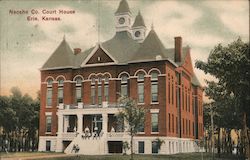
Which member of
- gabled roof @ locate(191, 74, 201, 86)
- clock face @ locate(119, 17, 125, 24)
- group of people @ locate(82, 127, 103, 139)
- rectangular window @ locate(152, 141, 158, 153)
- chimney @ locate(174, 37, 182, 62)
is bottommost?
rectangular window @ locate(152, 141, 158, 153)

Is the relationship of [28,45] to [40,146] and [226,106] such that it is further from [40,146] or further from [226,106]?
[226,106]

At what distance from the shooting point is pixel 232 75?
14.1 meters

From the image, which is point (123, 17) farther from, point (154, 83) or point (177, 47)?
point (154, 83)

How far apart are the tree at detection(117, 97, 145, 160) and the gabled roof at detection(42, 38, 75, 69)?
8.21ft

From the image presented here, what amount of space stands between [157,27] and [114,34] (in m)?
1.94

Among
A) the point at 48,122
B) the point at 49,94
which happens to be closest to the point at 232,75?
the point at 49,94

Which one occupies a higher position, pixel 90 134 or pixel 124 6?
pixel 124 6

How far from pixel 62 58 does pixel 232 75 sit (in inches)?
239

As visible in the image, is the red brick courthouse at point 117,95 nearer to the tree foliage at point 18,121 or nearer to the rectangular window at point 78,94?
the rectangular window at point 78,94

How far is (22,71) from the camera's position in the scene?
46.3 ft

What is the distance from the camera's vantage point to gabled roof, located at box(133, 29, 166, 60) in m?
15.4

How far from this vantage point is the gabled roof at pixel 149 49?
15.4m

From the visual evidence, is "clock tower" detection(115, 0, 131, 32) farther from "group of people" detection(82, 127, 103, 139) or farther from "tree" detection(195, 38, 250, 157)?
"group of people" detection(82, 127, 103, 139)

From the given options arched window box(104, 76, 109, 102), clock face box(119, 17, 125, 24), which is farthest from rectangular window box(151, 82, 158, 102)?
clock face box(119, 17, 125, 24)
